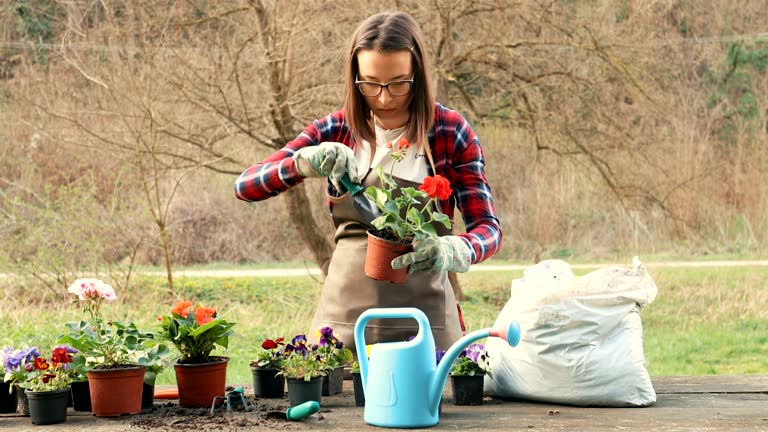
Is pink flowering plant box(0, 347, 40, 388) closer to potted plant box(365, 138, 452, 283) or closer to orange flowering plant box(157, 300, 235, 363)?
orange flowering plant box(157, 300, 235, 363)

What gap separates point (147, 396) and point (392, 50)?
3.63ft

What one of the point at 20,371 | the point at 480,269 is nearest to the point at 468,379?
the point at 20,371

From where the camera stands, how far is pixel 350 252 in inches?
107


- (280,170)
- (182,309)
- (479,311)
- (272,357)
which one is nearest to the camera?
(182,309)

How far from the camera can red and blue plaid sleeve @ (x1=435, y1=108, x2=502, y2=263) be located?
8.91 feet

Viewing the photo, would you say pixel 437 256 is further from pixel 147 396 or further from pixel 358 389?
pixel 147 396

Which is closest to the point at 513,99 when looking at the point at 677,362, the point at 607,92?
the point at 607,92

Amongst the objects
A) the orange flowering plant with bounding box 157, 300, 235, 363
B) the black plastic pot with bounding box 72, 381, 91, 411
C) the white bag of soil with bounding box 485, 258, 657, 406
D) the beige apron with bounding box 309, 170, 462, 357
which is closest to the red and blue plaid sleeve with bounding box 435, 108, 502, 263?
the beige apron with bounding box 309, 170, 462, 357

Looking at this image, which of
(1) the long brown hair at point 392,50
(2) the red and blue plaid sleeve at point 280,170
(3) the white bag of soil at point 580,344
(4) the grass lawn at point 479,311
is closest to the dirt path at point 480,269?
(4) the grass lawn at point 479,311

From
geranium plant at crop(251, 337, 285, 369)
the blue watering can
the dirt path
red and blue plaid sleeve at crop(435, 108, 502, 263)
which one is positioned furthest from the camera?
the dirt path

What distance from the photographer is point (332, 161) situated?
237 centimetres

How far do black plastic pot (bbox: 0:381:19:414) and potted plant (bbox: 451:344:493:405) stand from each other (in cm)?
112

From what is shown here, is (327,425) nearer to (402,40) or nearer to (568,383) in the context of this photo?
(568,383)

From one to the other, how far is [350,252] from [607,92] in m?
5.80
